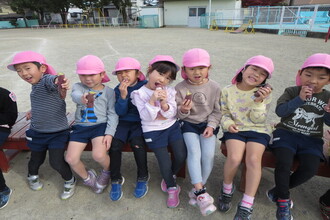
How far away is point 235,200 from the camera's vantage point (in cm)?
216

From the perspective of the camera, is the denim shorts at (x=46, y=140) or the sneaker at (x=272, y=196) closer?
the sneaker at (x=272, y=196)

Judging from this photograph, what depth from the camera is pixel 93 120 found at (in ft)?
7.43

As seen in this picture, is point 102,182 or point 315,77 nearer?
point 315,77

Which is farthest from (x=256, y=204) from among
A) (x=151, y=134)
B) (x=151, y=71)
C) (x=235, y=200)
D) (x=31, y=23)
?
(x=31, y=23)

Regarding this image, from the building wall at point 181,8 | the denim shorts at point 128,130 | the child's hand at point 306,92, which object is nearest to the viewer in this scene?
the child's hand at point 306,92

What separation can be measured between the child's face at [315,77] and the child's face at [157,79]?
125cm

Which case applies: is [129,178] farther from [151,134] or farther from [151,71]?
[151,71]

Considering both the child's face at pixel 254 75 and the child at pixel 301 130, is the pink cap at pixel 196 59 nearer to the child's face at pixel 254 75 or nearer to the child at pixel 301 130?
the child's face at pixel 254 75

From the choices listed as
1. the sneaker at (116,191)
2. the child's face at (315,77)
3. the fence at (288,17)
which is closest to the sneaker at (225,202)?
the sneaker at (116,191)

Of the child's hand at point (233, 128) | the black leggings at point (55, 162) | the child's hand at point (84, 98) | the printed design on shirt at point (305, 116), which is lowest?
the black leggings at point (55, 162)

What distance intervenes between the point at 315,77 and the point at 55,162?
2.53m

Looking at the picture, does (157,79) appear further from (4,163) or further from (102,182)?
(4,163)

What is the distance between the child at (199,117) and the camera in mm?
2059

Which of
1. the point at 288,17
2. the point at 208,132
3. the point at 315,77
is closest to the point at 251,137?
the point at 208,132
